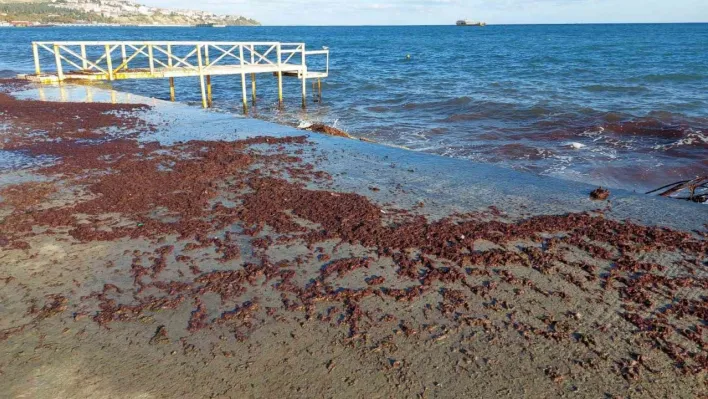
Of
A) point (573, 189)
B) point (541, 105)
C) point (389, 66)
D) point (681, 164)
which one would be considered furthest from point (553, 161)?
point (389, 66)

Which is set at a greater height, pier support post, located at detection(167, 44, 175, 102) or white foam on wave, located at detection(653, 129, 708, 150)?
pier support post, located at detection(167, 44, 175, 102)

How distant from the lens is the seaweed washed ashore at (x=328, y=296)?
9.82 feet

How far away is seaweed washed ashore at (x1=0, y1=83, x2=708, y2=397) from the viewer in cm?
299

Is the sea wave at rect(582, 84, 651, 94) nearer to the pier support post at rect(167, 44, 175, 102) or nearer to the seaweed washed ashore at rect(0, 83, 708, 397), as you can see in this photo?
the pier support post at rect(167, 44, 175, 102)

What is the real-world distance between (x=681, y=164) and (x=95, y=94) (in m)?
16.2

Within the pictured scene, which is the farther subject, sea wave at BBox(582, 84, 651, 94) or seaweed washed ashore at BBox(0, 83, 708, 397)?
sea wave at BBox(582, 84, 651, 94)

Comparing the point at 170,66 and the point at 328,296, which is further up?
the point at 170,66

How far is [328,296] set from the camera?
153 inches

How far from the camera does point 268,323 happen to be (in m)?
3.53

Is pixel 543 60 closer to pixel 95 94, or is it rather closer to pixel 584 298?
pixel 95 94

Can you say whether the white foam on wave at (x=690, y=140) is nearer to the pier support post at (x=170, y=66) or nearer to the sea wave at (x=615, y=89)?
the sea wave at (x=615, y=89)

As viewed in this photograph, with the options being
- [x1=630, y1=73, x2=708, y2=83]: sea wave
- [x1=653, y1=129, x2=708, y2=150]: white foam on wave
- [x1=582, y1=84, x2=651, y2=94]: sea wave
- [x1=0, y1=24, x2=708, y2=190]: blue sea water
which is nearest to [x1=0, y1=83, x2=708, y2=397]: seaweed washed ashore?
[x1=0, y1=24, x2=708, y2=190]: blue sea water

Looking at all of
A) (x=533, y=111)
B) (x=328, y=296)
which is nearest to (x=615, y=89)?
(x=533, y=111)

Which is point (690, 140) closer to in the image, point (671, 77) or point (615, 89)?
point (615, 89)
